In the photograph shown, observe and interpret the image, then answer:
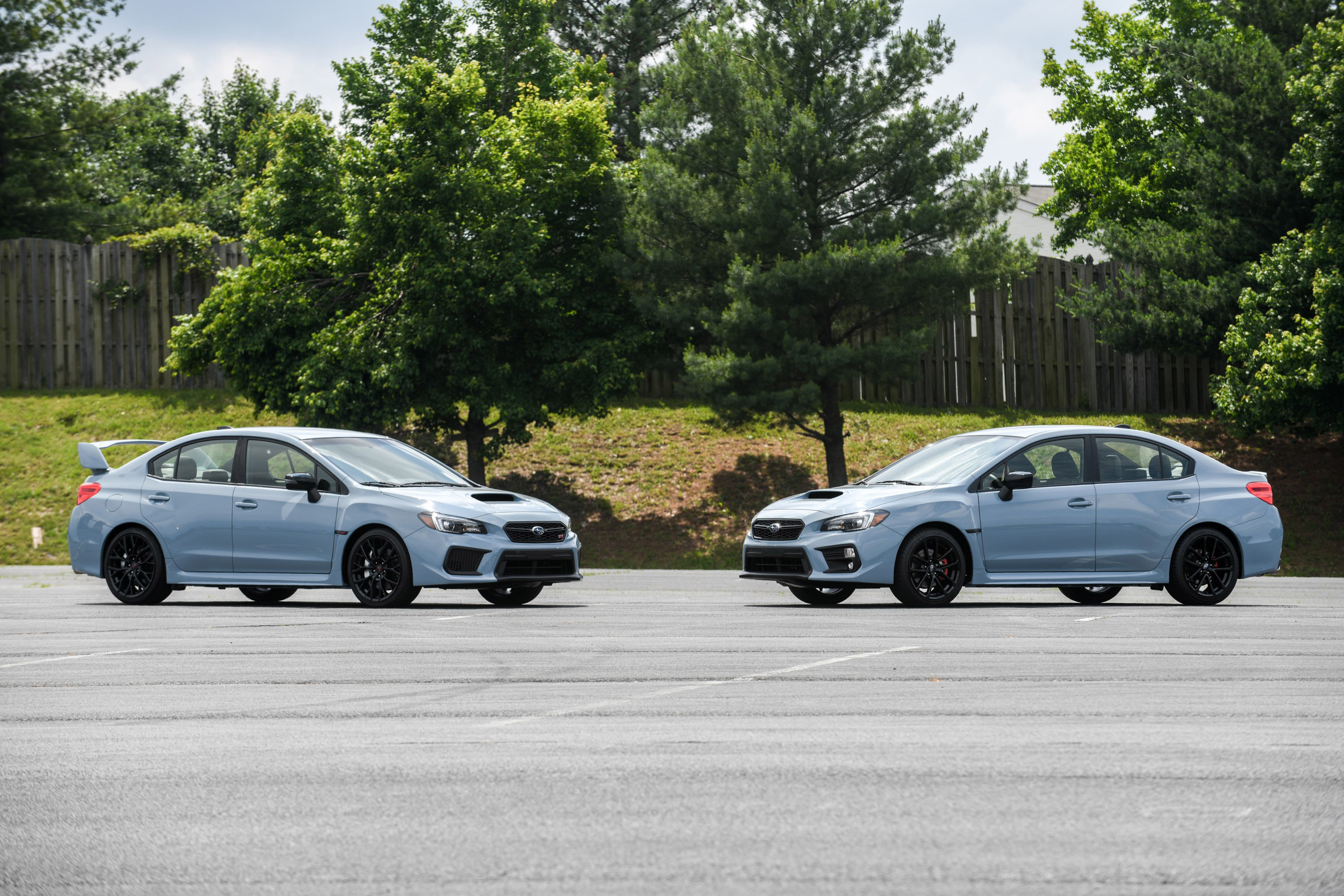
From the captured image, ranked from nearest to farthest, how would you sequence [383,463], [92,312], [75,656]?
[75,656]
[383,463]
[92,312]

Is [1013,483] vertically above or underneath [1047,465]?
underneath

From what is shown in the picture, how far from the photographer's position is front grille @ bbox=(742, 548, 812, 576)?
42.6ft

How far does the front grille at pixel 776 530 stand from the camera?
13.1 metres

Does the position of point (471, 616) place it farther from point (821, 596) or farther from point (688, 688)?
point (688, 688)

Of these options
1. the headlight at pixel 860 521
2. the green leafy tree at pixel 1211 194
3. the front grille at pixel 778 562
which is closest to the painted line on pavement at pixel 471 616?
the front grille at pixel 778 562

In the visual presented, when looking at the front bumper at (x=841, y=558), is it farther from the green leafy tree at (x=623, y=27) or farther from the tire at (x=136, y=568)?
the green leafy tree at (x=623, y=27)

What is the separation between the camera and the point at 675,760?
19.2 feet

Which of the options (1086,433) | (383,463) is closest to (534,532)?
(383,463)

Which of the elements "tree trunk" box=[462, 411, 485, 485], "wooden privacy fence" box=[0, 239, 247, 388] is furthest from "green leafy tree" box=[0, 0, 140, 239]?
"tree trunk" box=[462, 411, 485, 485]

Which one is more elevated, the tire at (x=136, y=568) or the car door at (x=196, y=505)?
the car door at (x=196, y=505)

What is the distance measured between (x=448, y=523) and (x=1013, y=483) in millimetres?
5181

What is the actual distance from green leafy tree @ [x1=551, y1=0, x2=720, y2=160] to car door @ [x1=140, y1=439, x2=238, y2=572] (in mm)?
35278

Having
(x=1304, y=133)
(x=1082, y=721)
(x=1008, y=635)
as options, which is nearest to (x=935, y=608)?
(x=1008, y=635)

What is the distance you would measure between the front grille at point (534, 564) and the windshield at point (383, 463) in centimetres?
133
